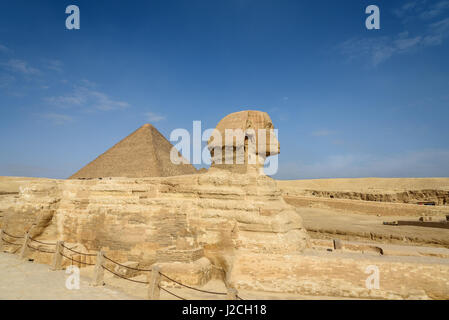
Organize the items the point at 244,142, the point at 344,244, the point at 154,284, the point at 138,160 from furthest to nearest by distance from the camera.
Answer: the point at 138,160 < the point at 344,244 < the point at 244,142 < the point at 154,284

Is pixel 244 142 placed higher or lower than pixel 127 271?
higher

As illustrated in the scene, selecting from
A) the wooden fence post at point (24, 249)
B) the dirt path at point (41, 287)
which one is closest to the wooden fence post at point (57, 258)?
the dirt path at point (41, 287)

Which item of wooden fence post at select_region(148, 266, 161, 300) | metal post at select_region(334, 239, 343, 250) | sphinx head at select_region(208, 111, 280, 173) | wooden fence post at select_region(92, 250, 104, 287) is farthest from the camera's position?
metal post at select_region(334, 239, 343, 250)

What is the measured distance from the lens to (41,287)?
5.78m

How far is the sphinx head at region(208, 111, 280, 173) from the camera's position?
7699 mm

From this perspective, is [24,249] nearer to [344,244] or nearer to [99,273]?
[99,273]

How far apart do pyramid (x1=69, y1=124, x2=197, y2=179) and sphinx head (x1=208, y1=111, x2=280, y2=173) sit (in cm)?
550

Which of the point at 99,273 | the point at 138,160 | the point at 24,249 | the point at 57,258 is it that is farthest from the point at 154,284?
the point at 138,160

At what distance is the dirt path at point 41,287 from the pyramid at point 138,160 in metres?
6.41

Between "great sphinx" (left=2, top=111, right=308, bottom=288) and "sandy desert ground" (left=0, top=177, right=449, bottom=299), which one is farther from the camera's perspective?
"great sphinx" (left=2, top=111, right=308, bottom=288)

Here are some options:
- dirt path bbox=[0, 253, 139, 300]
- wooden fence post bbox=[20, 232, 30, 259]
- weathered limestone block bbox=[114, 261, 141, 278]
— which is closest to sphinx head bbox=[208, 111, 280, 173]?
weathered limestone block bbox=[114, 261, 141, 278]

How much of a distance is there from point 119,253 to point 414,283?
7.39 metres

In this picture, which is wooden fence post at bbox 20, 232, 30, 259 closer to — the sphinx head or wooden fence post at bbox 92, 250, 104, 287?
wooden fence post at bbox 92, 250, 104, 287

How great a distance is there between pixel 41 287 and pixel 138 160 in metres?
8.55
